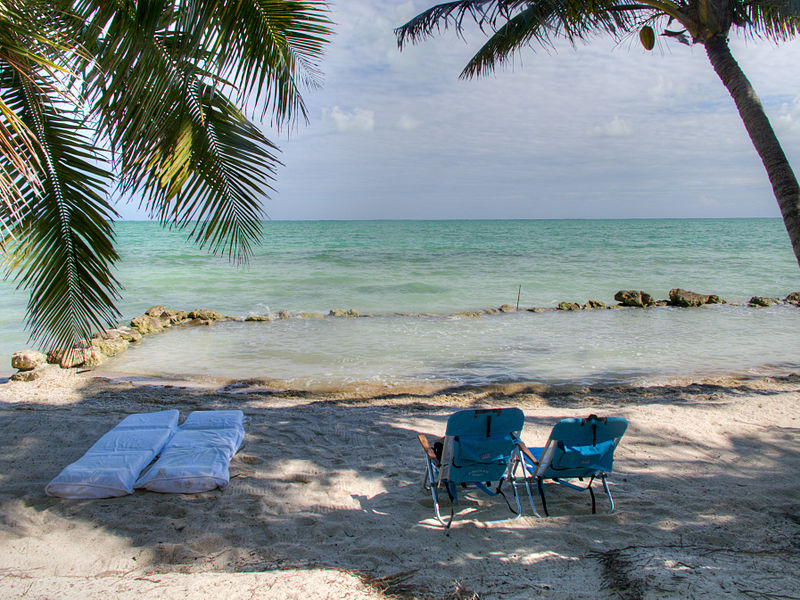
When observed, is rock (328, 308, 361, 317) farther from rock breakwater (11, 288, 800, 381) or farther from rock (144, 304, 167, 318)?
rock (144, 304, 167, 318)

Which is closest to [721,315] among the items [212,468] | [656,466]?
[656,466]

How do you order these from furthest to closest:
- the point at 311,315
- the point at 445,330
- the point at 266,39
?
the point at 311,315 → the point at 445,330 → the point at 266,39

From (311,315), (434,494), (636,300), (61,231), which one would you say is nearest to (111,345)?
(311,315)

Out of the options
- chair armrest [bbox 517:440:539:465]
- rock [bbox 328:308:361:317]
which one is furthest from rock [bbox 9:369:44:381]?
chair armrest [bbox 517:440:539:465]

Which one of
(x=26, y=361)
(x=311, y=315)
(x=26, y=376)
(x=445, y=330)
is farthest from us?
(x=311, y=315)

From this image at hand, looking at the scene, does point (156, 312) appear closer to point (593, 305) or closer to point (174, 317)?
point (174, 317)

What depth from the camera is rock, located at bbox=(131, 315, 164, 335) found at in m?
13.5

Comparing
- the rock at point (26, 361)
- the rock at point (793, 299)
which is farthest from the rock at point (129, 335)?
the rock at point (793, 299)

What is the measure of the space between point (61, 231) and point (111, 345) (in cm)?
868

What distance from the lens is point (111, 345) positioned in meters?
11.4

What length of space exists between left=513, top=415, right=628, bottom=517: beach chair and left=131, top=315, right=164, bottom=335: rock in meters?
11.7

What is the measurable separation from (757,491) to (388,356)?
7142mm

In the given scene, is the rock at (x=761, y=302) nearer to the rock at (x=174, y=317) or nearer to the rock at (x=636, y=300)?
the rock at (x=636, y=300)

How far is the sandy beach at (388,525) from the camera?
329cm
